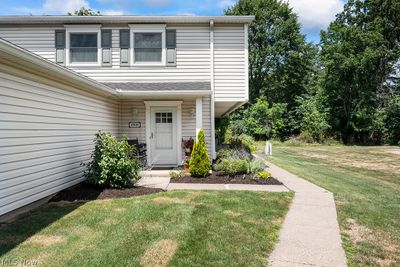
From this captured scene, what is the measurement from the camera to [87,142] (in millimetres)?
7852

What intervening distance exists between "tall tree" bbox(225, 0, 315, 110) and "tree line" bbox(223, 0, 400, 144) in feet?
0.33

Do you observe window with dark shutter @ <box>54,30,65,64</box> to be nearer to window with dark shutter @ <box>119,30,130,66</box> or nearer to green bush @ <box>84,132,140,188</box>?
window with dark shutter @ <box>119,30,130,66</box>

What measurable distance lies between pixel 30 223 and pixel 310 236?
392 centimetres

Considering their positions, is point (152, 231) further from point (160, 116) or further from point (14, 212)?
point (160, 116)

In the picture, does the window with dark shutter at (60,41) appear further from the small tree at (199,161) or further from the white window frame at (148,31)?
the small tree at (199,161)

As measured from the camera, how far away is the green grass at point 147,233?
3375 millimetres

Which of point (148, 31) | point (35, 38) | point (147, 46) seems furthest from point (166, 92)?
point (35, 38)

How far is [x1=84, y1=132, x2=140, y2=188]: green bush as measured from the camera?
672cm

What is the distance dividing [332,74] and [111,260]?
89.0 feet

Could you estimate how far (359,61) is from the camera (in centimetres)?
2502

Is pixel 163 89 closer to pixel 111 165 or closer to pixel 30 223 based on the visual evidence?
pixel 111 165

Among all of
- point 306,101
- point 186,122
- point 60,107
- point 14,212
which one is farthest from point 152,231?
point 306,101

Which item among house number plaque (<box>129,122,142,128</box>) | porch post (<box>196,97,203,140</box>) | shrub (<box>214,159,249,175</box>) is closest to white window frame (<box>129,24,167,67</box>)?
house number plaque (<box>129,122,142,128</box>)

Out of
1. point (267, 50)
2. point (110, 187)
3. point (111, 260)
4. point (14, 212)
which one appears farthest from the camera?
point (267, 50)
